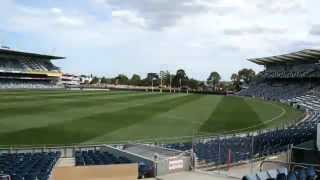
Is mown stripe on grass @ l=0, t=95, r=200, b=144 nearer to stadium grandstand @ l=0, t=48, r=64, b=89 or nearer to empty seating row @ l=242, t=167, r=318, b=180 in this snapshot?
empty seating row @ l=242, t=167, r=318, b=180

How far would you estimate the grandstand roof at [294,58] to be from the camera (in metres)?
92.7

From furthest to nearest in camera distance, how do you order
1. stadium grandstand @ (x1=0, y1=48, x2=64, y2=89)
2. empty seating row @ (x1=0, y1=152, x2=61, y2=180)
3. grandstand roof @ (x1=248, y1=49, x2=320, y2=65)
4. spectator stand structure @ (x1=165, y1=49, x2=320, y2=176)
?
stadium grandstand @ (x1=0, y1=48, x2=64, y2=89), grandstand roof @ (x1=248, y1=49, x2=320, y2=65), spectator stand structure @ (x1=165, y1=49, x2=320, y2=176), empty seating row @ (x1=0, y1=152, x2=61, y2=180)

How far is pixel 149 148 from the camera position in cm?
2222

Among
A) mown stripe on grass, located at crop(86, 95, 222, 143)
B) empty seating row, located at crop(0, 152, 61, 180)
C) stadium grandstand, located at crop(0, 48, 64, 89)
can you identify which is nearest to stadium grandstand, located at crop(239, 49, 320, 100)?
mown stripe on grass, located at crop(86, 95, 222, 143)

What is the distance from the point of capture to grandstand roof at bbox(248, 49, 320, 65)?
92.7m

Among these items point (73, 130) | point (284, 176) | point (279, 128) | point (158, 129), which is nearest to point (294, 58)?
point (279, 128)

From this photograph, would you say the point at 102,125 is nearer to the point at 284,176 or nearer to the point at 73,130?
the point at 73,130

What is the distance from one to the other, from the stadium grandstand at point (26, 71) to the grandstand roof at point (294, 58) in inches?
2304

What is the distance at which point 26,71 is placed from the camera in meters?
130

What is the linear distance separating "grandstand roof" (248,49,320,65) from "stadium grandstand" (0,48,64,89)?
58519 millimetres

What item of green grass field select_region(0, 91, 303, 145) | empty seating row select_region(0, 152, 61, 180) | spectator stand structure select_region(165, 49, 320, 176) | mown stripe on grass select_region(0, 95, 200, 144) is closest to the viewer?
empty seating row select_region(0, 152, 61, 180)

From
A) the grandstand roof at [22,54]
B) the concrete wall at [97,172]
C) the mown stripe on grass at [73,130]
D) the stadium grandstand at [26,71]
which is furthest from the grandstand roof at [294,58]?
the concrete wall at [97,172]

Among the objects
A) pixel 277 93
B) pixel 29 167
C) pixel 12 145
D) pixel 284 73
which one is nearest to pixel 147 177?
pixel 29 167

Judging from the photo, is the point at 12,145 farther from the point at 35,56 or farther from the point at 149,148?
the point at 35,56
